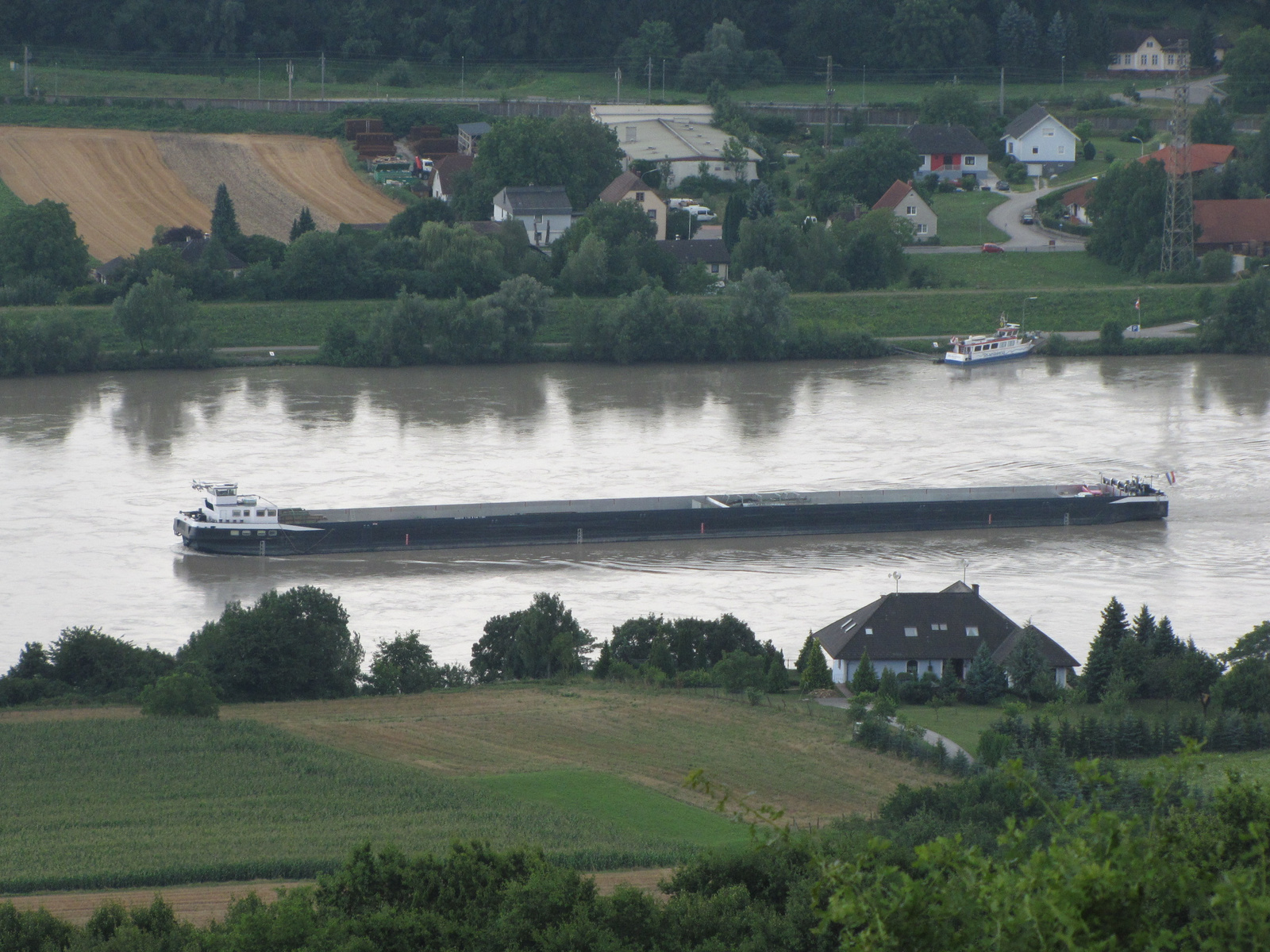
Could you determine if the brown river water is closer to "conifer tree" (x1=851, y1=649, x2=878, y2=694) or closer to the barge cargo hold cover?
the barge cargo hold cover

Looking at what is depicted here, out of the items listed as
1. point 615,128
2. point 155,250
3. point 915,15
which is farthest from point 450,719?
point 915,15

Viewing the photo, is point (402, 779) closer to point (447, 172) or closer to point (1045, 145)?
point (447, 172)

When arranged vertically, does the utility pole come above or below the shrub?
above

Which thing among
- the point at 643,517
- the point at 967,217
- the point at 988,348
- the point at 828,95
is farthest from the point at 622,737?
the point at 828,95

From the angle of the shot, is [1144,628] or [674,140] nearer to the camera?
[1144,628]

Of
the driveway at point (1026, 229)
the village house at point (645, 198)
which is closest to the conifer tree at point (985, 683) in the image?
the village house at point (645, 198)

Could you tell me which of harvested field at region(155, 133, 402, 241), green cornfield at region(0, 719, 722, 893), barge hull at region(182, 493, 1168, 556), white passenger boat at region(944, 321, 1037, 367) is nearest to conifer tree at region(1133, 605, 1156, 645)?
green cornfield at region(0, 719, 722, 893)
